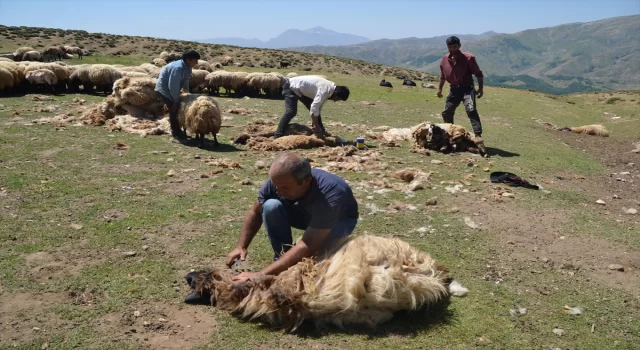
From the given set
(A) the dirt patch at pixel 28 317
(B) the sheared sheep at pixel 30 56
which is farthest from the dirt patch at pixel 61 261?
(B) the sheared sheep at pixel 30 56

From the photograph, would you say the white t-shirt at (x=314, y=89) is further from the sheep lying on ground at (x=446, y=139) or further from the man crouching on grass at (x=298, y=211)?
the man crouching on grass at (x=298, y=211)

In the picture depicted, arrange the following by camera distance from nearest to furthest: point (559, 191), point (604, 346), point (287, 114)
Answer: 1. point (604, 346)
2. point (559, 191)
3. point (287, 114)

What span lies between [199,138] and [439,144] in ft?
18.6

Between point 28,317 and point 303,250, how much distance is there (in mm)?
2339

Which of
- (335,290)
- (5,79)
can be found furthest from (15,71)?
(335,290)

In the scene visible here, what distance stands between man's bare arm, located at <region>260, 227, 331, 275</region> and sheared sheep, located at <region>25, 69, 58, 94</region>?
640 inches

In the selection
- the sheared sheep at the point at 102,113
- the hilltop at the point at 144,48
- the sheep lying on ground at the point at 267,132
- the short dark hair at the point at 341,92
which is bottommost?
the sheep lying on ground at the point at 267,132

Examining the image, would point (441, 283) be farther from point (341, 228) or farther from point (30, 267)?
point (30, 267)

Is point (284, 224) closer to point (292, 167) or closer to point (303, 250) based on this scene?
point (303, 250)

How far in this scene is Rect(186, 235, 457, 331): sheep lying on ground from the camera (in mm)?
3914

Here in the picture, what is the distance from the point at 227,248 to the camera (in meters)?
5.53

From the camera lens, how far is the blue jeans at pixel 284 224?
4.33 metres

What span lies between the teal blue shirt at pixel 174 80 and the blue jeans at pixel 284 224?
282 inches

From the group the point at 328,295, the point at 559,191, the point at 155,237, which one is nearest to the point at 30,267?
the point at 155,237
